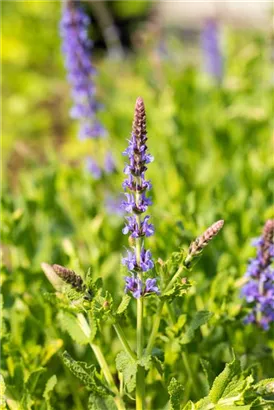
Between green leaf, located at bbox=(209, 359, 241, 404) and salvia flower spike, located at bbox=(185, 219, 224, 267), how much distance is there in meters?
0.30

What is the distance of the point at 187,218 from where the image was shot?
107 inches

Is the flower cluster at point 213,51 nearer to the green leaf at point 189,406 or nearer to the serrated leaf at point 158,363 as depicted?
the serrated leaf at point 158,363

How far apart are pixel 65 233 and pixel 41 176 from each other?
327 millimetres

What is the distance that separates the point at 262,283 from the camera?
2.00m

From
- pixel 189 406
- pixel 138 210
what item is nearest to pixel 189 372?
pixel 189 406

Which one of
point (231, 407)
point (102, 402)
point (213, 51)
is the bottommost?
point (231, 407)

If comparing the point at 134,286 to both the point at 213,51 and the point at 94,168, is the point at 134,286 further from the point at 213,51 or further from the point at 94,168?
the point at 213,51

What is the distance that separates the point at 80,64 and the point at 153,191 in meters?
0.75

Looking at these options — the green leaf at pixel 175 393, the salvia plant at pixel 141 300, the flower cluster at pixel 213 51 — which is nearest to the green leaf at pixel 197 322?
the salvia plant at pixel 141 300

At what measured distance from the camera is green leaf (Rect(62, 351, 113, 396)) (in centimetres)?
175

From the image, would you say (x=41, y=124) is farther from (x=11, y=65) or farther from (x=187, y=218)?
(x=187, y=218)

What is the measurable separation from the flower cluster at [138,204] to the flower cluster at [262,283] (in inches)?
15.9

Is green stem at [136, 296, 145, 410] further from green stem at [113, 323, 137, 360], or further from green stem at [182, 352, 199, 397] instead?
green stem at [182, 352, 199, 397]

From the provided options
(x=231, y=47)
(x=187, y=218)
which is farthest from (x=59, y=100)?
(x=187, y=218)
